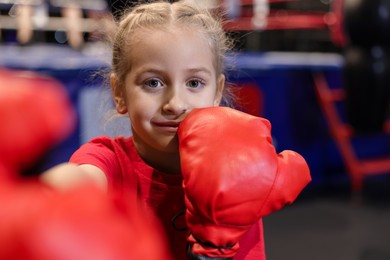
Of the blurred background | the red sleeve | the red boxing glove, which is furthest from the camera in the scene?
the blurred background

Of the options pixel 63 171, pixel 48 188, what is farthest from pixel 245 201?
pixel 48 188

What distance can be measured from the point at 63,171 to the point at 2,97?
20 centimetres

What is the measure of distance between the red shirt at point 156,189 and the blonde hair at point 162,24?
126 millimetres

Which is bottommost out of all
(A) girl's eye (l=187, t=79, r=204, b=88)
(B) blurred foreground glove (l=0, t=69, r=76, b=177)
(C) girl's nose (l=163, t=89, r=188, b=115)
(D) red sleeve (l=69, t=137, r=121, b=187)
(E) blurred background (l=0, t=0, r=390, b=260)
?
(E) blurred background (l=0, t=0, r=390, b=260)

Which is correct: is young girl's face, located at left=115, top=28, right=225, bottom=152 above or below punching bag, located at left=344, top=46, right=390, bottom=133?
above

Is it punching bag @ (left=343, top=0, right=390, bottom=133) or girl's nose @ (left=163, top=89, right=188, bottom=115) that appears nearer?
girl's nose @ (left=163, top=89, right=188, bottom=115)

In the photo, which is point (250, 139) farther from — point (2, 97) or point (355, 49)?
point (355, 49)

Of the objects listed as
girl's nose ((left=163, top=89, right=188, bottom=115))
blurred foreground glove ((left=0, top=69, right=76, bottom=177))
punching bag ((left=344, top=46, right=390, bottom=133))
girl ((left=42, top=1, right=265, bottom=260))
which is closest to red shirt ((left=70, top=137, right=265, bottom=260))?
girl ((left=42, top=1, right=265, bottom=260))

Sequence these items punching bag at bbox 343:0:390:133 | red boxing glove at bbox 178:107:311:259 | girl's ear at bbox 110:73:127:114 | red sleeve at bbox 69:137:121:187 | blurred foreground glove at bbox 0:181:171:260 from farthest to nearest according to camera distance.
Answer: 1. punching bag at bbox 343:0:390:133
2. girl's ear at bbox 110:73:127:114
3. red sleeve at bbox 69:137:121:187
4. red boxing glove at bbox 178:107:311:259
5. blurred foreground glove at bbox 0:181:171:260

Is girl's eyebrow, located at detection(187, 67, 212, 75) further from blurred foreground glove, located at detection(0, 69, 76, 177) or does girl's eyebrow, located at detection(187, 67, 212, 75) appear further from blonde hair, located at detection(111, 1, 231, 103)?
blurred foreground glove, located at detection(0, 69, 76, 177)

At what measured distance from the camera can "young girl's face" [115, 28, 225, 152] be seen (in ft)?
2.32

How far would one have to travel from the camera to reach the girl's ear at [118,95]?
0.83 m

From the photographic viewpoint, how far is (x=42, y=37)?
5117 mm

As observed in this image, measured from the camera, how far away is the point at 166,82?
0.71m
